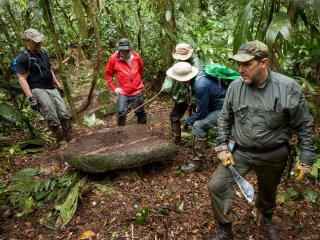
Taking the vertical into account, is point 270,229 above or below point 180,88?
below

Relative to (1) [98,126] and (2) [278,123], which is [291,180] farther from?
(1) [98,126]

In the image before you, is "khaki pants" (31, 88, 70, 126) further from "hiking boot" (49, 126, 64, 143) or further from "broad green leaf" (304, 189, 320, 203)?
"broad green leaf" (304, 189, 320, 203)

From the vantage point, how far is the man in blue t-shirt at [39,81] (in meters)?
5.64

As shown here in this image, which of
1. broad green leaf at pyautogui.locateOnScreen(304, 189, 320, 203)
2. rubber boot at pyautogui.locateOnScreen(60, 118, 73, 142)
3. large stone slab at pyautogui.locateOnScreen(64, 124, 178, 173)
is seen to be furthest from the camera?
rubber boot at pyautogui.locateOnScreen(60, 118, 73, 142)

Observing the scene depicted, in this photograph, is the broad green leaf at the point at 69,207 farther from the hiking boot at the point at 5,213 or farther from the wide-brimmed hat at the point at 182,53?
the wide-brimmed hat at the point at 182,53

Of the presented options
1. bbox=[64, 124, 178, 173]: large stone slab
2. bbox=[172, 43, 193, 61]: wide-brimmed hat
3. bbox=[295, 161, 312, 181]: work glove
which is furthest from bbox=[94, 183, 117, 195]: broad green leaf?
bbox=[295, 161, 312, 181]: work glove

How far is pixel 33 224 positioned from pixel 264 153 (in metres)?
3.15

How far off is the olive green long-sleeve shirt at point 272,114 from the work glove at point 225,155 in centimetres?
22

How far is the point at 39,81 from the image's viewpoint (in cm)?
596

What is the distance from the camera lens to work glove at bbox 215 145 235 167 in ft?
11.7

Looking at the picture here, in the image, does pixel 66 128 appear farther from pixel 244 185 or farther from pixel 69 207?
pixel 244 185

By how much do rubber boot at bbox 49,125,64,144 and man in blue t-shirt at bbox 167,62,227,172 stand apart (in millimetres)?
2716

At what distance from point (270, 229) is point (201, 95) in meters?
2.02

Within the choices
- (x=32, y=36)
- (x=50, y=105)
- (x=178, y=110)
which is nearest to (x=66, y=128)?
(x=50, y=105)
